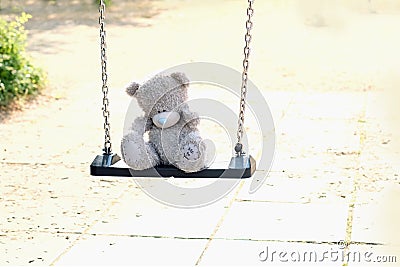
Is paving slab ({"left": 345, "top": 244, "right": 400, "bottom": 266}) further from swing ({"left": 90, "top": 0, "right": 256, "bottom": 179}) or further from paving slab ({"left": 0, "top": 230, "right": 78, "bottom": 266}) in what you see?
paving slab ({"left": 0, "top": 230, "right": 78, "bottom": 266})

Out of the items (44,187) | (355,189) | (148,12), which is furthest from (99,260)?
(148,12)

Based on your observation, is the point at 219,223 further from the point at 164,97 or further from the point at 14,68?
the point at 14,68

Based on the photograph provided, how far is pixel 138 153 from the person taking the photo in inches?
156

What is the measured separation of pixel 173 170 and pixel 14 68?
4.34m

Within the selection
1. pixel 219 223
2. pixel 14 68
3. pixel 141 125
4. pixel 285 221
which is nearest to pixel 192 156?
pixel 141 125

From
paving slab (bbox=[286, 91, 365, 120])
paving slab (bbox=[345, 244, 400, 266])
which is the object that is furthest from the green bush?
paving slab (bbox=[345, 244, 400, 266])

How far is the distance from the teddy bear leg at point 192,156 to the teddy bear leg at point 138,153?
12 cm

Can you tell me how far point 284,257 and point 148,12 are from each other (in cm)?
969

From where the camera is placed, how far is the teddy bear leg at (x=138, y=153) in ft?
13.0

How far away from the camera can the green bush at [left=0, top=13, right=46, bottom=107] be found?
774cm

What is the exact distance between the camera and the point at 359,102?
7.96m

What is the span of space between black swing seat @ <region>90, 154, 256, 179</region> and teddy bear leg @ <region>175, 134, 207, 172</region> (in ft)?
0.09

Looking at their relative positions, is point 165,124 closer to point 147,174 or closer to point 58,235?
point 147,174

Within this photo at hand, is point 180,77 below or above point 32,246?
above
